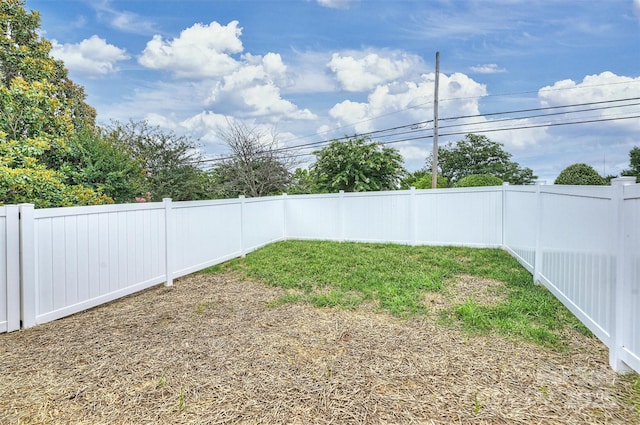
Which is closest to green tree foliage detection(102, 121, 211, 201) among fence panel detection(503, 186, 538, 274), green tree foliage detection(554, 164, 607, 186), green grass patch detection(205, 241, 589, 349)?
green grass patch detection(205, 241, 589, 349)

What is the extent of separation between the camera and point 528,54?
382 inches

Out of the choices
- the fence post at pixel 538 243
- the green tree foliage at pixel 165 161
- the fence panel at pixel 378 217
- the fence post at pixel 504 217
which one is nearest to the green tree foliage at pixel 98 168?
the green tree foliage at pixel 165 161

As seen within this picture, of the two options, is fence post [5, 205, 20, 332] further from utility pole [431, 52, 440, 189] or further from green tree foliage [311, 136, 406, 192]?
utility pole [431, 52, 440, 189]

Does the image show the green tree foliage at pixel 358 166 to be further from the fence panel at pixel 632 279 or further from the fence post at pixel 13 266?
the fence panel at pixel 632 279

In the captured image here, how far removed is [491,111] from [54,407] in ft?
56.3

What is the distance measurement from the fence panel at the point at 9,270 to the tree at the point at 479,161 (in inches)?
1111

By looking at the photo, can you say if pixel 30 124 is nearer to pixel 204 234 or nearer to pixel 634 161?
pixel 204 234

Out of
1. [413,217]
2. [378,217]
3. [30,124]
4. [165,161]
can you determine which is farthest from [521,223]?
[165,161]

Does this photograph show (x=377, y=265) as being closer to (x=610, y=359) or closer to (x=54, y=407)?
(x=610, y=359)

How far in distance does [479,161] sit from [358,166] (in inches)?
814

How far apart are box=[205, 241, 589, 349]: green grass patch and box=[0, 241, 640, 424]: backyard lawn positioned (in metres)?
0.03

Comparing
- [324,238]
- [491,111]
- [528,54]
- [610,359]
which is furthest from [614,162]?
[610,359]

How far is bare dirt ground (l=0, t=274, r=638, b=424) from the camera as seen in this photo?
1.99 meters

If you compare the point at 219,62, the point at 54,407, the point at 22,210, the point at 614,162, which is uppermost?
the point at 219,62
